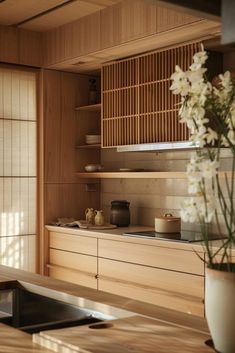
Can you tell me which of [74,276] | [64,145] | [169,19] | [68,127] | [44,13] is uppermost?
[44,13]

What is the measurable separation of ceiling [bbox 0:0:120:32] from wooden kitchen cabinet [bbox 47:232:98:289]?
1.84 metres

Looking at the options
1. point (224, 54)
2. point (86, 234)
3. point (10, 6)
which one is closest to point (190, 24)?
point (224, 54)

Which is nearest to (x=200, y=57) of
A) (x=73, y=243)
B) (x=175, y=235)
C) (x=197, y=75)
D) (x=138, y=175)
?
(x=197, y=75)

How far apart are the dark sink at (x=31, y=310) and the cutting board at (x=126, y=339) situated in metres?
0.44

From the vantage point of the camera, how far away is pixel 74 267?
4.76m

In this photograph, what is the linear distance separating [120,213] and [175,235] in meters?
0.88

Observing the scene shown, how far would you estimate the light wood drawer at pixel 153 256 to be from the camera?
3660mm

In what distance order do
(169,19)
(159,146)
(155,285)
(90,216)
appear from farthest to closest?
(90,216), (159,146), (155,285), (169,19)

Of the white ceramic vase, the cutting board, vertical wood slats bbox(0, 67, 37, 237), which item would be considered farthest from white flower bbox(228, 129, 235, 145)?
vertical wood slats bbox(0, 67, 37, 237)

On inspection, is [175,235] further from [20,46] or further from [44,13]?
[20,46]

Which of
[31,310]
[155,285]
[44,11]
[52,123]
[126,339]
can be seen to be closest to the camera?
[126,339]

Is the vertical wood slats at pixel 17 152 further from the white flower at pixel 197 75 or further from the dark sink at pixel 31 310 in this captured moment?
the white flower at pixel 197 75

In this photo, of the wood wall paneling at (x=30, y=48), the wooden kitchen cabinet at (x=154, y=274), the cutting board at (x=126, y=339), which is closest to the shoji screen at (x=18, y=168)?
the wood wall paneling at (x=30, y=48)

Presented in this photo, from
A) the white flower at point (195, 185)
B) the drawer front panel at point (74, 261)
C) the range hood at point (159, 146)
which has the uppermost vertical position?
the range hood at point (159, 146)
